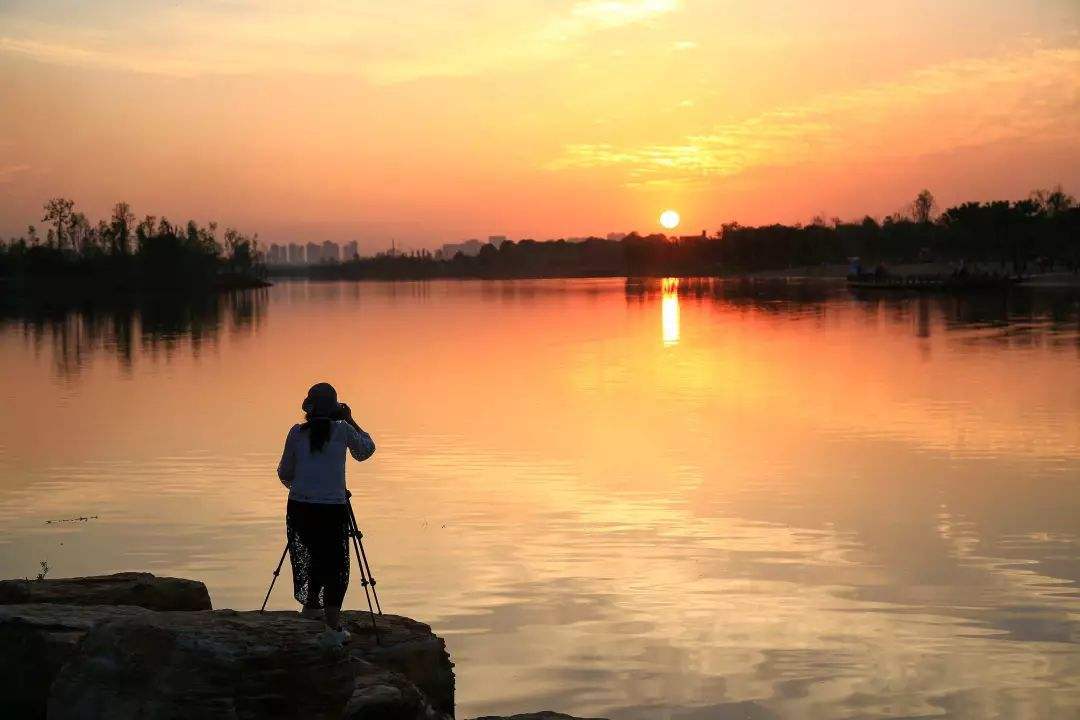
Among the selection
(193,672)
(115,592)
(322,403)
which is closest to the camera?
(193,672)

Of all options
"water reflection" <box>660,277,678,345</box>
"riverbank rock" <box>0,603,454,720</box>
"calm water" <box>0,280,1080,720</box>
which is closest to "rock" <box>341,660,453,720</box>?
"riverbank rock" <box>0,603,454,720</box>

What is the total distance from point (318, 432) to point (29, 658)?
2.82m

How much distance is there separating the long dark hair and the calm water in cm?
291

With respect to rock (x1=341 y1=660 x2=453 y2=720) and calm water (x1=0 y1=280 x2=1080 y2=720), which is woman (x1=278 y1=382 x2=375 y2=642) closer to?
rock (x1=341 y1=660 x2=453 y2=720)

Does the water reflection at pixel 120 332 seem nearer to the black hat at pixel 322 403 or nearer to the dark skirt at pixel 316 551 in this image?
the dark skirt at pixel 316 551

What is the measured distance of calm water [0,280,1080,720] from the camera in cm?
1151

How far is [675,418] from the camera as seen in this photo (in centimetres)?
3192

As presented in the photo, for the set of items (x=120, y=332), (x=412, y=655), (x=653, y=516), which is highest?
(x=120, y=332)

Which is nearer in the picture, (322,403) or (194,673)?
(194,673)

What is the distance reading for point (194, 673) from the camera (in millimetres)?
7641

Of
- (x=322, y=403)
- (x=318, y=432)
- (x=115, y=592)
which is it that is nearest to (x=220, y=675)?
(x=318, y=432)

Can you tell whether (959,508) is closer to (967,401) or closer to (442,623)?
(442,623)

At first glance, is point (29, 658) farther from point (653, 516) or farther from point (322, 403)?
point (653, 516)

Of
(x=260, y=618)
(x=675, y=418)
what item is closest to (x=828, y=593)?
(x=260, y=618)
